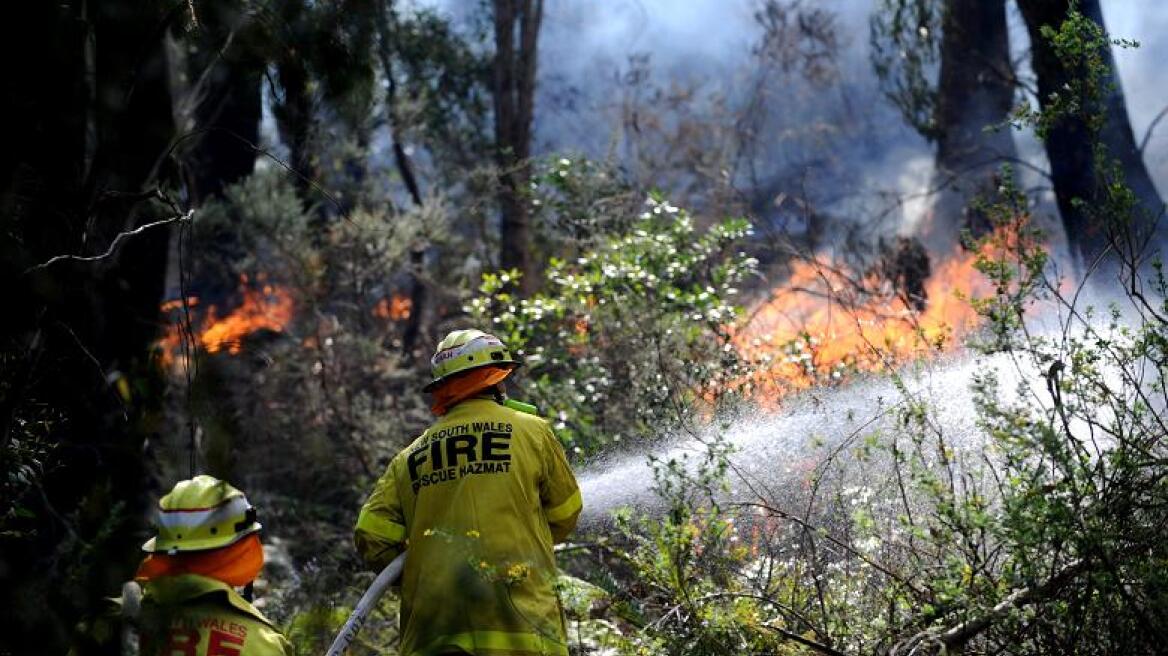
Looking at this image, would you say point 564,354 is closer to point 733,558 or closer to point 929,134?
point 733,558

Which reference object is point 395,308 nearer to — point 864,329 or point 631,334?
point 864,329

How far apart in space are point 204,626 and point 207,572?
222 mm

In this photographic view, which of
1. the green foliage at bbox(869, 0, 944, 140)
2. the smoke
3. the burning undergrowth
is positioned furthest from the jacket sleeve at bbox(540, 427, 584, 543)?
the smoke

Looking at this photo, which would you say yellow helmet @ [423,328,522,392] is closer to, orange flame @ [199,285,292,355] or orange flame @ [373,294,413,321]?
orange flame @ [199,285,292,355]

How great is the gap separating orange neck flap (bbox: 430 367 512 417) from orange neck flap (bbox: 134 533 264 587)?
1.42 meters

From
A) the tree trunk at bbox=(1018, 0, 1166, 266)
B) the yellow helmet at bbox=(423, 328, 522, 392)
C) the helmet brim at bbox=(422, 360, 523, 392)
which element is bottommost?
the helmet brim at bbox=(422, 360, 523, 392)

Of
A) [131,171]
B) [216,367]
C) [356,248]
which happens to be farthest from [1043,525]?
[356,248]

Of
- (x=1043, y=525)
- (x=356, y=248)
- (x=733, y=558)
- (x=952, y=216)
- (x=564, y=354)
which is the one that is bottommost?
(x=1043, y=525)

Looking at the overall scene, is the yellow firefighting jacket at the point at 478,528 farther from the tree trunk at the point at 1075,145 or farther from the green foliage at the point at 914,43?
the green foliage at the point at 914,43

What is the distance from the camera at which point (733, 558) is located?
5.19 metres

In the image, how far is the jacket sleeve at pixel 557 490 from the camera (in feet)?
15.6

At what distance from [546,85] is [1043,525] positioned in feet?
109

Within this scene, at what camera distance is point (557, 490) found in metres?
4.76

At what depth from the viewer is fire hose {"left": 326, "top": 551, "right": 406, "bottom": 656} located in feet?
13.4
